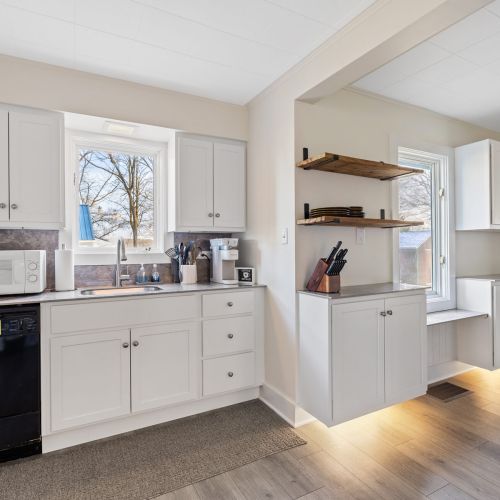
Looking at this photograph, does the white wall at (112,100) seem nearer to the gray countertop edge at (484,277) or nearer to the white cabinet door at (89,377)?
the white cabinet door at (89,377)

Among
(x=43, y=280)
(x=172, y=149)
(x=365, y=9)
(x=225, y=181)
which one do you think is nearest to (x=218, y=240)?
(x=225, y=181)

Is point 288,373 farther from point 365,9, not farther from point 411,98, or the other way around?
point 411,98

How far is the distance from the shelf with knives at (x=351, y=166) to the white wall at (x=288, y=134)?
7.4 inches

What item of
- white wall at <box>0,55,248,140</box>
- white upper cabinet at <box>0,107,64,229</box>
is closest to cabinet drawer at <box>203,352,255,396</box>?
white upper cabinet at <box>0,107,64,229</box>

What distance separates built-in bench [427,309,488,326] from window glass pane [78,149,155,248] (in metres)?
2.52

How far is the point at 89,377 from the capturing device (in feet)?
7.02

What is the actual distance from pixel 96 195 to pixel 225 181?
42.1 inches

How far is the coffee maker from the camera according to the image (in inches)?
109

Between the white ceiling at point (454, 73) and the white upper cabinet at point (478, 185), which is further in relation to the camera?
the white upper cabinet at point (478, 185)

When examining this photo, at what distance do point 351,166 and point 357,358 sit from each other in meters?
1.30

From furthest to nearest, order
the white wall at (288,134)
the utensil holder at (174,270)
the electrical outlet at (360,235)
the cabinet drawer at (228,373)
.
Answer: the utensil holder at (174,270) → the electrical outlet at (360,235) → the cabinet drawer at (228,373) → the white wall at (288,134)

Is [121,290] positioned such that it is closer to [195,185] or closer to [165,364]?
[165,364]

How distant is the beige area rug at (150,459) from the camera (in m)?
1.77

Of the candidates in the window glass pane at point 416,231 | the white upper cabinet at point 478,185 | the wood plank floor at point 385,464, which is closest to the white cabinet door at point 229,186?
the window glass pane at point 416,231
